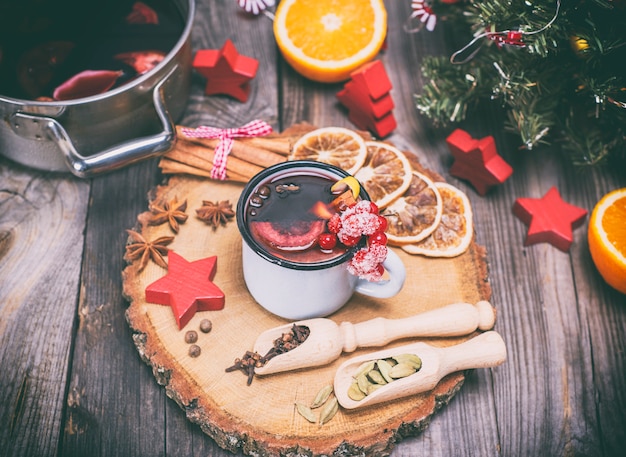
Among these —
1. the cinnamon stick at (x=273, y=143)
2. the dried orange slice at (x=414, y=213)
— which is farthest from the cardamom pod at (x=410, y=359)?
the cinnamon stick at (x=273, y=143)

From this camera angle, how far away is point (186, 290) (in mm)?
1622

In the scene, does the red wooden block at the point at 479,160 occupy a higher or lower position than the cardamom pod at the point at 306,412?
higher

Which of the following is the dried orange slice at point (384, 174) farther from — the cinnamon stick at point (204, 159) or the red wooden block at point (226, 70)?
the red wooden block at point (226, 70)

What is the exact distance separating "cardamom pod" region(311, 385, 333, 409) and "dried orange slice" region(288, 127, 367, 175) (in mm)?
666

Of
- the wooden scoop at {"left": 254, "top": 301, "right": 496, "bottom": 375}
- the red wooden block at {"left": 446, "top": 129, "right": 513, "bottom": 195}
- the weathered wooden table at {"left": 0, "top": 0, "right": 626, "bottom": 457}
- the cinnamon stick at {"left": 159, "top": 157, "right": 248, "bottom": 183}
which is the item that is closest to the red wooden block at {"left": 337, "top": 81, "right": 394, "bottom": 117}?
the weathered wooden table at {"left": 0, "top": 0, "right": 626, "bottom": 457}

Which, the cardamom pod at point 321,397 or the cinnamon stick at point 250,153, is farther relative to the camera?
the cinnamon stick at point 250,153

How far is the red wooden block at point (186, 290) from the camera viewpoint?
161cm

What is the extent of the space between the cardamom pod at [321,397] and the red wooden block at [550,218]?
85cm

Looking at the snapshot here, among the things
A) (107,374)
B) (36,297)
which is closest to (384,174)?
(107,374)

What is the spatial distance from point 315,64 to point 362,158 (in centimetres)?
43

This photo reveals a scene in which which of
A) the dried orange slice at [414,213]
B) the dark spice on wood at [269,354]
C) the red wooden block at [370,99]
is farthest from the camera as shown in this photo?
the red wooden block at [370,99]

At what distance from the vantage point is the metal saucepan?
65.9 inches

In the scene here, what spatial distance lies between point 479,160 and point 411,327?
24.9 inches

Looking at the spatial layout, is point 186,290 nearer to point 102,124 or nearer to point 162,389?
point 162,389
